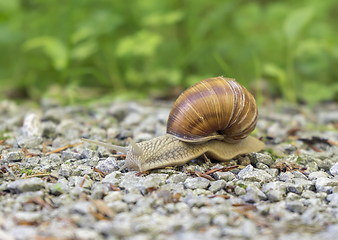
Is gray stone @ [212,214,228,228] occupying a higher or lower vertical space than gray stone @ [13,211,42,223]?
lower

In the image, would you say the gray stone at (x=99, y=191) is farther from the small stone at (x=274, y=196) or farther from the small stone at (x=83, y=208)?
the small stone at (x=274, y=196)

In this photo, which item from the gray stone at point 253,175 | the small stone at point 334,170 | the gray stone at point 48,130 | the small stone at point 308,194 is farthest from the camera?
the gray stone at point 48,130

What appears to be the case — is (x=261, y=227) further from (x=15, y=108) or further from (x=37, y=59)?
(x=37, y=59)

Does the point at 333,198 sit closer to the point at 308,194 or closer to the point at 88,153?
the point at 308,194

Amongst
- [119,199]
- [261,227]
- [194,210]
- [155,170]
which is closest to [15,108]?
[155,170]

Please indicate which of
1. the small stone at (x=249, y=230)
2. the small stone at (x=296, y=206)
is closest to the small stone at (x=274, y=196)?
the small stone at (x=296, y=206)

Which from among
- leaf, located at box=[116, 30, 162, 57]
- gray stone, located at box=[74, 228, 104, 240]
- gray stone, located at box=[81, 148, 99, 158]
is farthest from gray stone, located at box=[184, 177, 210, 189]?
leaf, located at box=[116, 30, 162, 57]

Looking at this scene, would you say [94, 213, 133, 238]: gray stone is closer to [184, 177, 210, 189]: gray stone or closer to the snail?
[184, 177, 210, 189]: gray stone
